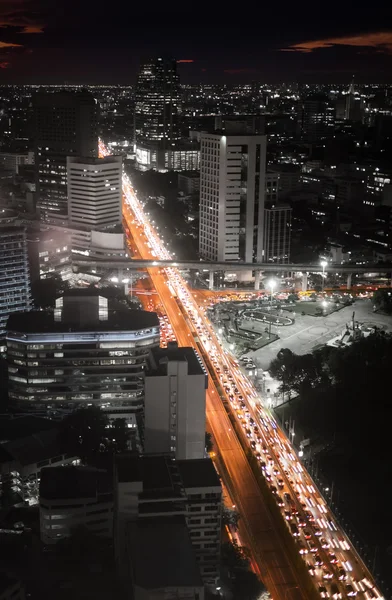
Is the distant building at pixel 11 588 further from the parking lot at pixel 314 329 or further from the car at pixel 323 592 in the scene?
the parking lot at pixel 314 329

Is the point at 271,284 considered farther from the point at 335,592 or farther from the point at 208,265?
the point at 335,592

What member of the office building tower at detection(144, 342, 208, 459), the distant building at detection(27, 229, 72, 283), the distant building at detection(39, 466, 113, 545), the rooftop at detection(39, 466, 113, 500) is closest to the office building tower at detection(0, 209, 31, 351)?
the distant building at detection(27, 229, 72, 283)

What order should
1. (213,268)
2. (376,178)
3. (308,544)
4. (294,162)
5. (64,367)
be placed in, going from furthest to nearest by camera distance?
(294,162)
(376,178)
(213,268)
(64,367)
(308,544)

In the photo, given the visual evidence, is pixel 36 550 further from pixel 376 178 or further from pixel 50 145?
pixel 376 178

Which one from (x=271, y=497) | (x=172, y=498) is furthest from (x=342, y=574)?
(x=172, y=498)

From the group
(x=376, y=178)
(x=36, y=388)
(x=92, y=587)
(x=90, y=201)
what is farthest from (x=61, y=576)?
(x=376, y=178)

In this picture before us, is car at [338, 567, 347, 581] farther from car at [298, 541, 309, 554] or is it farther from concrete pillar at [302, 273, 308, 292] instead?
concrete pillar at [302, 273, 308, 292]

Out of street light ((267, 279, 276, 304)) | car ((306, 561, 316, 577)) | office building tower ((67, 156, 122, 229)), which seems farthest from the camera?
office building tower ((67, 156, 122, 229))

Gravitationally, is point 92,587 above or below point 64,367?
below
